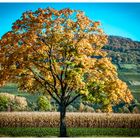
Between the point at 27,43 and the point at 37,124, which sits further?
the point at 37,124

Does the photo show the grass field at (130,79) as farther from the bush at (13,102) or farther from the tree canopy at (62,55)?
the tree canopy at (62,55)

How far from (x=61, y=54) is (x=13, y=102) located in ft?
34.1

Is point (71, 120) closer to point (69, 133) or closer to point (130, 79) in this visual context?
point (130, 79)

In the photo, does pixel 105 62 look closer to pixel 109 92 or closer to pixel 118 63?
pixel 109 92

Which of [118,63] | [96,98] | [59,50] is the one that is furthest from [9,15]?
[118,63]

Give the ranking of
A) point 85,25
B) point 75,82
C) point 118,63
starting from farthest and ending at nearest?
point 118,63
point 85,25
point 75,82

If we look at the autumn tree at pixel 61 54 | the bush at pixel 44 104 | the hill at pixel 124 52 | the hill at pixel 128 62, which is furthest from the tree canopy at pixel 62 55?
the bush at pixel 44 104

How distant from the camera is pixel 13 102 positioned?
85.8 feet

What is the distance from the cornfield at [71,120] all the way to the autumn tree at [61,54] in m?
6.96

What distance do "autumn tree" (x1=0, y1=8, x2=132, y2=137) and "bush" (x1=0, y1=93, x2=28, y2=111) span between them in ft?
23.3

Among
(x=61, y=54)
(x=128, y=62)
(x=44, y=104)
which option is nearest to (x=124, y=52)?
(x=128, y=62)

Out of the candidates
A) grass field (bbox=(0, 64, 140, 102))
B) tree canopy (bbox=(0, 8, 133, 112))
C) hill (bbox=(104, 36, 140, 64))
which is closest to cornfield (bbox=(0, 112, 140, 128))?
grass field (bbox=(0, 64, 140, 102))

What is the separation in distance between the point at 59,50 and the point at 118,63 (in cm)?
826

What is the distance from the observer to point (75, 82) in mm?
16078
